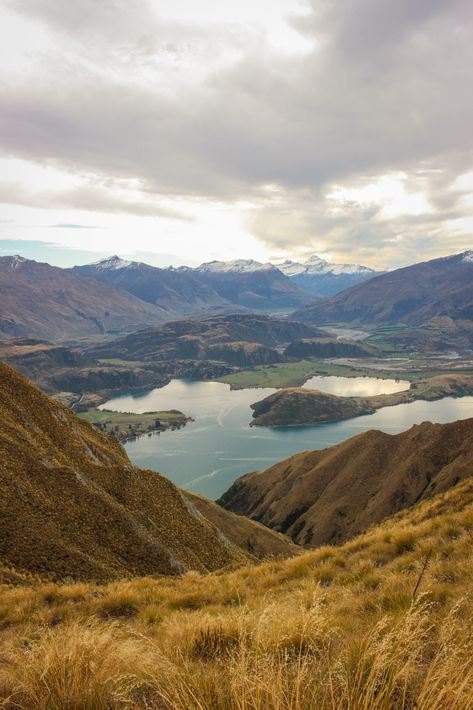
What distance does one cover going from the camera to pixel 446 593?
884 cm

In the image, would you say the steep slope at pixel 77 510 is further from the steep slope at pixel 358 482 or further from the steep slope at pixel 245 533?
the steep slope at pixel 358 482

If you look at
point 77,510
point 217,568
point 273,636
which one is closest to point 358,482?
point 217,568

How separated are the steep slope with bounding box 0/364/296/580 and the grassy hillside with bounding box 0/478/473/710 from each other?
12.3 metres

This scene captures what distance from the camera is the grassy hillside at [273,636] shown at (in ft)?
15.8

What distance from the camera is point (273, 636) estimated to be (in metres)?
6.67

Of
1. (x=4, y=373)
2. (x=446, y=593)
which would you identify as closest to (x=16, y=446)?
(x=4, y=373)

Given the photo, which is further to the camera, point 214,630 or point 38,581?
point 38,581

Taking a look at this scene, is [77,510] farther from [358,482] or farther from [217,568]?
[358,482]

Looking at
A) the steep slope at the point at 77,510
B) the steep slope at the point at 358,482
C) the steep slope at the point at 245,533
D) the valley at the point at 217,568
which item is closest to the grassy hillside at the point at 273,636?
the valley at the point at 217,568

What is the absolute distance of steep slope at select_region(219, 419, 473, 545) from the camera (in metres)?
66.9

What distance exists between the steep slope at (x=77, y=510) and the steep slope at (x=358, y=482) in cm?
3456

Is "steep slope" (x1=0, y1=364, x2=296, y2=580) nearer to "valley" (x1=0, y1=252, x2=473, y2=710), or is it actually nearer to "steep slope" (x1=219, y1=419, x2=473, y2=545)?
"valley" (x1=0, y1=252, x2=473, y2=710)

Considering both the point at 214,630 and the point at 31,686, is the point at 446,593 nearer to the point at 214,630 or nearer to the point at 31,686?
the point at 214,630

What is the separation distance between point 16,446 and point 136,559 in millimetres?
14595
